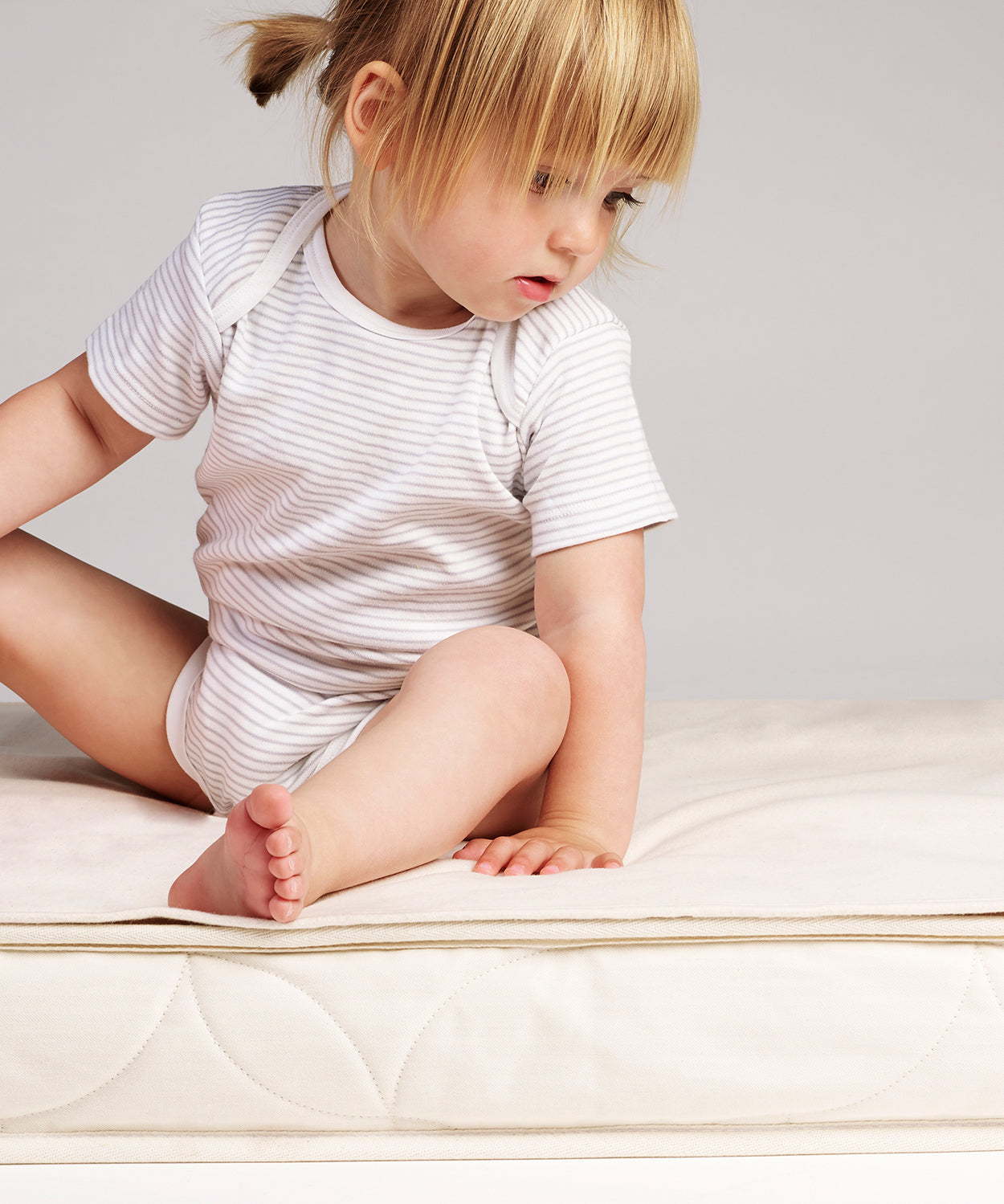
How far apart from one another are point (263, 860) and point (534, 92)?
0.64 metres

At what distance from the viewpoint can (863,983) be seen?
1005 millimetres

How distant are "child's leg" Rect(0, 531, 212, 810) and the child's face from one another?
47 cm

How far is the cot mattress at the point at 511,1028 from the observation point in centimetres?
100

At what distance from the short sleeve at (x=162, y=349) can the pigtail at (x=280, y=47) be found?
0.17m

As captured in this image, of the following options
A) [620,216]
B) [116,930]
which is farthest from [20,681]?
[620,216]

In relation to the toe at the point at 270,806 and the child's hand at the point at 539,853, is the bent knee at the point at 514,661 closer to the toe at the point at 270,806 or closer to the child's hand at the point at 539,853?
the child's hand at the point at 539,853

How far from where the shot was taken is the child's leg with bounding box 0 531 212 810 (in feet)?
4.61

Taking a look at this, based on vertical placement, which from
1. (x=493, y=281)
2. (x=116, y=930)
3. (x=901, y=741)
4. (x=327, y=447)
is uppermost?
(x=493, y=281)

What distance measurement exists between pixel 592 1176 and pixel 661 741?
0.72m

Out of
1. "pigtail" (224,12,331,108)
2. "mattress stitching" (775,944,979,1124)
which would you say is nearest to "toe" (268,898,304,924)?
"mattress stitching" (775,944,979,1124)

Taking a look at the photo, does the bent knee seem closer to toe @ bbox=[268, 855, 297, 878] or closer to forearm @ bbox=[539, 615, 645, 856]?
forearm @ bbox=[539, 615, 645, 856]

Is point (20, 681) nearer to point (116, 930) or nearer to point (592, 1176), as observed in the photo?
point (116, 930)

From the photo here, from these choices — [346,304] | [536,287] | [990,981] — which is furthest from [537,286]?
[990,981]

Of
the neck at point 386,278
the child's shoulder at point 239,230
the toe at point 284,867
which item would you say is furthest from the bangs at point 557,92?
the toe at point 284,867
